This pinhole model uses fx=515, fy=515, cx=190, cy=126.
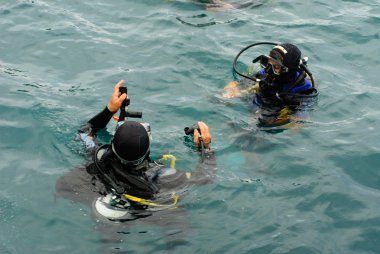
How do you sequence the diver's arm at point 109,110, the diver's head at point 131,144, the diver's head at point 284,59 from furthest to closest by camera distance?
the diver's head at point 284,59 < the diver's arm at point 109,110 < the diver's head at point 131,144

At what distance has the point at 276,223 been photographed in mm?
5121

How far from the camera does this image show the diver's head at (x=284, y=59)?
6449 millimetres

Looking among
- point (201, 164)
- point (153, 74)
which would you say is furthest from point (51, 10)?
point (201, 164)

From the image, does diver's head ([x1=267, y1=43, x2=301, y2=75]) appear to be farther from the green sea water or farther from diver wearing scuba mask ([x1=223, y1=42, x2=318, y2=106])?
the green sea water

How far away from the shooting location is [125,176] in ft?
14.8

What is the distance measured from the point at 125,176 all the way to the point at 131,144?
13.2 inches

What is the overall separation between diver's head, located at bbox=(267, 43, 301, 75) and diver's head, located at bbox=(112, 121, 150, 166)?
268 centimetres

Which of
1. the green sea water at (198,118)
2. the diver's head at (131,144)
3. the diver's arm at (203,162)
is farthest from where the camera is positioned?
the diver's arm at (203,162)

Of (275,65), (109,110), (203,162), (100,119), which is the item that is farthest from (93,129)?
(275,65)

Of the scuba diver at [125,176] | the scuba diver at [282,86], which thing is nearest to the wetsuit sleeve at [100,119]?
the scuba diver at [125,176]

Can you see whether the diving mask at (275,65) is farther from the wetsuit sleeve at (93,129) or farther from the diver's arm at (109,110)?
the wetsuit sleeve at (93,129)

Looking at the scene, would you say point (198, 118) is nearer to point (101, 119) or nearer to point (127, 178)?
point (101, 119)

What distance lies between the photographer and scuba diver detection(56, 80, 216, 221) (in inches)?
174

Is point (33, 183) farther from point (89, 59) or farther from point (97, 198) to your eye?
point (89, 59)
